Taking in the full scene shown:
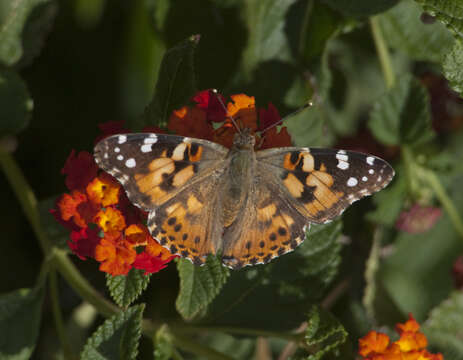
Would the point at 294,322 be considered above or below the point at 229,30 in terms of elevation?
below

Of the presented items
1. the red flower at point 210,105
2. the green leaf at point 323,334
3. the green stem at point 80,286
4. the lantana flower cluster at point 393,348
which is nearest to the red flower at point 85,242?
the green stem at point 80,286

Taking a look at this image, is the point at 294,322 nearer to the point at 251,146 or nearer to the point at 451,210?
the point at 251,146

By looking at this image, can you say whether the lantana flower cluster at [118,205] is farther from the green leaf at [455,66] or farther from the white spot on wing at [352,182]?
the green leaf at [455,66]

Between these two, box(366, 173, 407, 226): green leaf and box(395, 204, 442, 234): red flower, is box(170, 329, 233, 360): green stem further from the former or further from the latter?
box(395, 204, 442, 234): red flower

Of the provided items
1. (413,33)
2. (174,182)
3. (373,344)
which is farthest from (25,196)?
(413,33)

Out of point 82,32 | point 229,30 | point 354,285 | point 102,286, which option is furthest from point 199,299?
point 82,32
